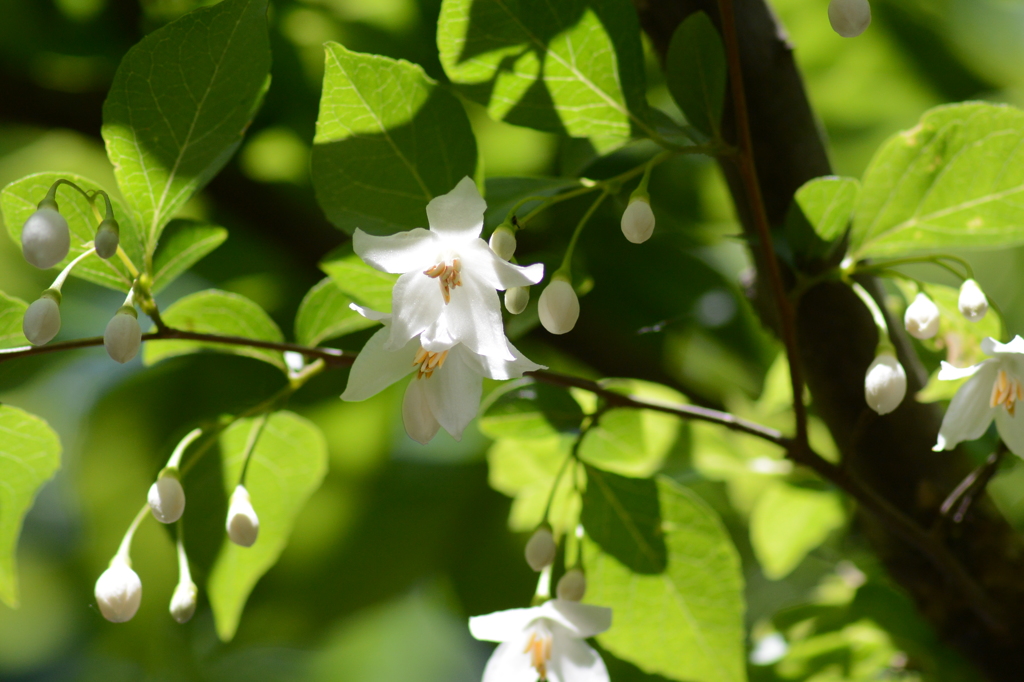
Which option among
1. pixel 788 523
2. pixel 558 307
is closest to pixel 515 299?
pixel 558 307

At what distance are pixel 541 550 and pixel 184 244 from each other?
209 millimetres

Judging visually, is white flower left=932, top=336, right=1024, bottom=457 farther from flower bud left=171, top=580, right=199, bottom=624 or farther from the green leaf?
flower bud left=171, top=580, right=199, bottom=624

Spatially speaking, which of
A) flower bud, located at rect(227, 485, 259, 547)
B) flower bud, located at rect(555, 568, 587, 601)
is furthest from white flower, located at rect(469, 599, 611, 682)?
flower bud, located at rect(227, 485, 259, 547)

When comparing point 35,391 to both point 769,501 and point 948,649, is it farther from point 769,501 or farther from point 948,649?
point 948,649

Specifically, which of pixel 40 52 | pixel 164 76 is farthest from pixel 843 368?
pixel 40 52

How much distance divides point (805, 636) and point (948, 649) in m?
0.09

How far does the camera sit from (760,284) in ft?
1.45

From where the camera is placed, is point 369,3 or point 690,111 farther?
point 369,3

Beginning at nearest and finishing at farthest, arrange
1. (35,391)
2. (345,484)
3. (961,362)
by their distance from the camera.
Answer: (961,362), (345,484), (35,391)

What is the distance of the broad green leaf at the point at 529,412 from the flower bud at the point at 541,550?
57 mm

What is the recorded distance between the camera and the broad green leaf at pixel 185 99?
28 cm

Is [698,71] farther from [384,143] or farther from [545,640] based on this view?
[545,640]

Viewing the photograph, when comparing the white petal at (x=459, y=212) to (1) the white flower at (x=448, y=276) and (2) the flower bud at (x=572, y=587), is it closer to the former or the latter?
(1) the white flower at (x=448, y=276)

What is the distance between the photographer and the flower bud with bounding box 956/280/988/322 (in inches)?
11.7
